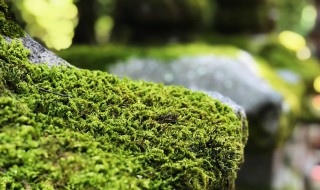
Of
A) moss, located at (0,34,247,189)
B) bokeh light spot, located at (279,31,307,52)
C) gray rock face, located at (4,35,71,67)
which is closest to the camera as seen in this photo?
moss, located at (0,34,247,189)

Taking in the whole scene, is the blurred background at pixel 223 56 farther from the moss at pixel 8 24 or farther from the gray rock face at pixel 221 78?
the moss at pixel 8 24

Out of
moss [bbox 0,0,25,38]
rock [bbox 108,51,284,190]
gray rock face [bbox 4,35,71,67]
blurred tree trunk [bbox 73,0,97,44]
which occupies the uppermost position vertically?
blurred tree trunk [bbox 73,0,97,44]

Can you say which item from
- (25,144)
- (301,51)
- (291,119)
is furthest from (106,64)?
(301,51)

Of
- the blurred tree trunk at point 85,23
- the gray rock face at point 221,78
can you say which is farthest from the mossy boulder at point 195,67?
the blurred tree trunk at point 85,23

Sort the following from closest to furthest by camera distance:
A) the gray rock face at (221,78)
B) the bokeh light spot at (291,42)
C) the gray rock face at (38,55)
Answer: the gray rock face at (38,55)
the gray rock face at (221,78)
the bokeh light spot at (291,42)

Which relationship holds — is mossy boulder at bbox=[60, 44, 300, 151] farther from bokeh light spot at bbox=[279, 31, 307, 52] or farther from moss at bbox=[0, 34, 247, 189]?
moss at bbox=[0, 34, 247, 189]

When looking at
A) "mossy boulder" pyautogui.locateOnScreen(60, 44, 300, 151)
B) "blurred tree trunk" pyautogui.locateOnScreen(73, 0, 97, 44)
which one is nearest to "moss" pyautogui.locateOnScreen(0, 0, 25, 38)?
"mossy boulder" pyautogui.locateOnScreen(60, 44, 300, 151)

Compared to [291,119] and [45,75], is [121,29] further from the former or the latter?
[45,75]
